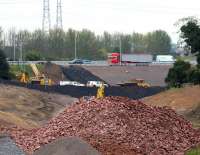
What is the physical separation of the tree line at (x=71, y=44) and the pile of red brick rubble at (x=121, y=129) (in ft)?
357

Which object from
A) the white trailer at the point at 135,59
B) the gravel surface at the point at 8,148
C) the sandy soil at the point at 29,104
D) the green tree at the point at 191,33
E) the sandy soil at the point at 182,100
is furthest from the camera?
the white trailer at the point at 135,59

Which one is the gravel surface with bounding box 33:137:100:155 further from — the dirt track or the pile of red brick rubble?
the dirt track

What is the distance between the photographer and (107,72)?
10900cm

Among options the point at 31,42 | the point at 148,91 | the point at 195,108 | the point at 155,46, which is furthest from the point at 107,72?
the point at 155,46

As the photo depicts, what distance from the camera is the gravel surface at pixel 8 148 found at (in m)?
21.8

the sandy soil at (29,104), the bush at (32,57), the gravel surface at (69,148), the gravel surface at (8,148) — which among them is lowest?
the sandy soil at (29,104)

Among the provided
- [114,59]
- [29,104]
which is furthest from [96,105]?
[114,59]

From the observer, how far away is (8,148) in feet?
75.5

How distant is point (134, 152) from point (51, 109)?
36085mm

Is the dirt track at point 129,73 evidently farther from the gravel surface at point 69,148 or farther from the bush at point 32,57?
the gravel surface at point 69,148

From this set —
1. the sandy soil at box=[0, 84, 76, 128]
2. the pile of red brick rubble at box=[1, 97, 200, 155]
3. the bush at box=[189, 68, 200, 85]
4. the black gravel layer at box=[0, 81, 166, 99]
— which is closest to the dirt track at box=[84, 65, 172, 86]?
the bush at box=[189, 68, 200, 85]

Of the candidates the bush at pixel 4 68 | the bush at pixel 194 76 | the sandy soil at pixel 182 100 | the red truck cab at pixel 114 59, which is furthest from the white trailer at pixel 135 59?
the sandy soil at pixel 182 100

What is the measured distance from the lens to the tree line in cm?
14988

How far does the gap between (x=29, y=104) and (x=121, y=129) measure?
34.7 meters
